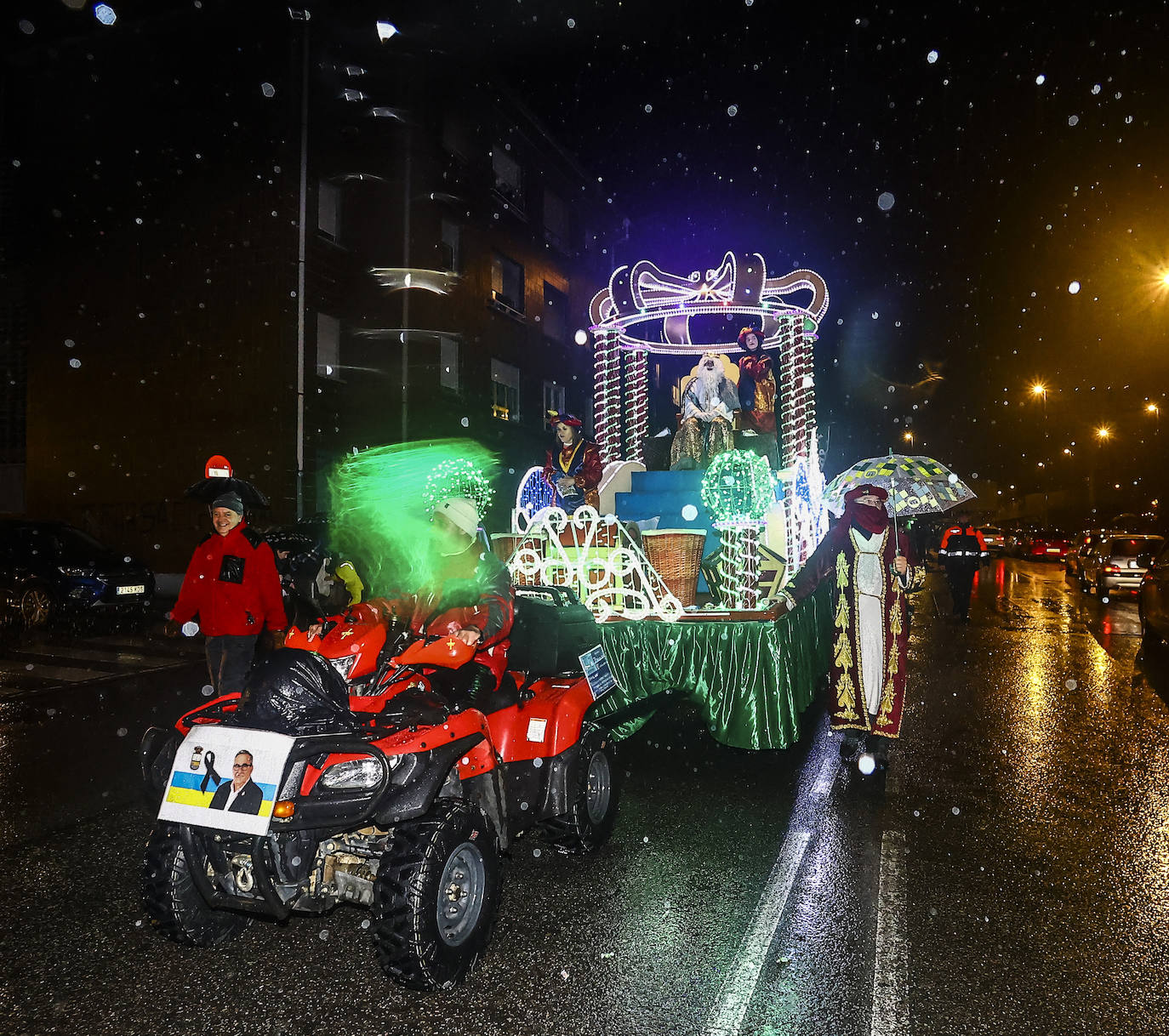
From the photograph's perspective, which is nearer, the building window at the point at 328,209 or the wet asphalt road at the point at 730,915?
the wet asphalt road at the point at 730,915

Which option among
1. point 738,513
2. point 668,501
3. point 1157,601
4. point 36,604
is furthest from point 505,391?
point 738,513

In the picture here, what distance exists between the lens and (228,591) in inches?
227

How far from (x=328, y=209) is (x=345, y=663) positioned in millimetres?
19606

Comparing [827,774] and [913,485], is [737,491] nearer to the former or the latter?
[827,774]

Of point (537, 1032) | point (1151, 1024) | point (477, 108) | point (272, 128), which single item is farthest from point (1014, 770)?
point (477, 108)

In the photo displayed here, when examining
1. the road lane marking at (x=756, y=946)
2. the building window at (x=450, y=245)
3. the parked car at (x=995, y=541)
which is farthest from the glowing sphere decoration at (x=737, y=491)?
the parked car at (x=995, y=541)

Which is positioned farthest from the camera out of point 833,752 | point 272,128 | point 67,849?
point 272,128

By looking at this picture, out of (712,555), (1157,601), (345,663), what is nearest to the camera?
(345,663)

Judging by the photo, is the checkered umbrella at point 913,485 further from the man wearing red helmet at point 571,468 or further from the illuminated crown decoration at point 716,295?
the man wearing red helmet at point 571,468

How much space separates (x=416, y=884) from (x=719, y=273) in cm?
974

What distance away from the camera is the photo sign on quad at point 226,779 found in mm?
2891

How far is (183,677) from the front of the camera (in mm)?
9719

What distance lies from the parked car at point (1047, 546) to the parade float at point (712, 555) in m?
31.6

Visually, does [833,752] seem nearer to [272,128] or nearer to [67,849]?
[67,849]
